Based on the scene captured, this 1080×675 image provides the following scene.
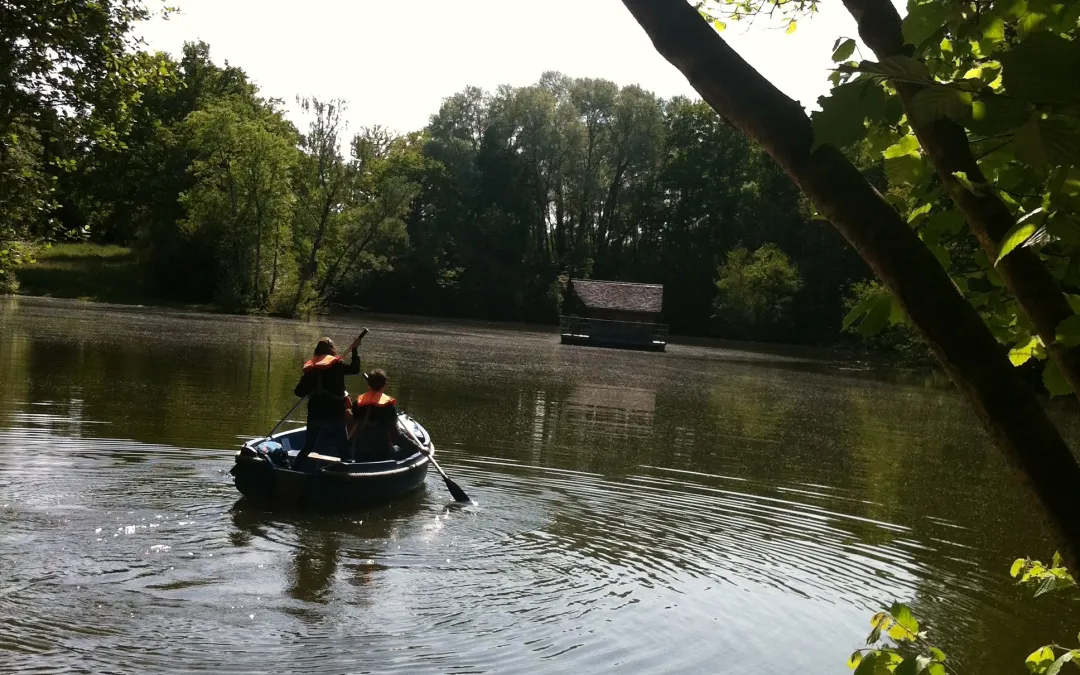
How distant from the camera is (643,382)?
30734mm

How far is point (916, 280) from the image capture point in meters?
1.76

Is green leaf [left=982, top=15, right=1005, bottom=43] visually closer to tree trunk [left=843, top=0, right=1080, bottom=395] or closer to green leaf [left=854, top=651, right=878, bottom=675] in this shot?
tree trunk [left=843, top=0, right=1080, bottom=395]

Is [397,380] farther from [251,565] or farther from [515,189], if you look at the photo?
[515,189]

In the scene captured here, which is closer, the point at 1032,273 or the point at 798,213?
the point at 1032,273

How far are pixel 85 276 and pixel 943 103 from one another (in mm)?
59744

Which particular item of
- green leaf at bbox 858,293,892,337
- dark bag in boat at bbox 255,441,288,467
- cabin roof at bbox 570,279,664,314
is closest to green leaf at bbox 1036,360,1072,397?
green leaf at bbox 858,293,892,337

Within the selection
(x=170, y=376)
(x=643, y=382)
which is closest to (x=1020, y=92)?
(x=170, y=376)

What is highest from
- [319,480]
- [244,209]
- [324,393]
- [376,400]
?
[244,209]

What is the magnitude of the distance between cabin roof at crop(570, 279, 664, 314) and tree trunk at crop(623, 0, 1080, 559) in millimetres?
55750

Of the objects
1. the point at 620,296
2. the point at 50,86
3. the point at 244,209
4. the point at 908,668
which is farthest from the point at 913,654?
the point at 244,209

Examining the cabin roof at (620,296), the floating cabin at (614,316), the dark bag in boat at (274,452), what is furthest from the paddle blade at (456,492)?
the cabin roof at (620,296)

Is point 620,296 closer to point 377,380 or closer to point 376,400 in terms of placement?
point 376,400

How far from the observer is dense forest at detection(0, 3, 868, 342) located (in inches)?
2261

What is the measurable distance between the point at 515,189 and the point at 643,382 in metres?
45.8
